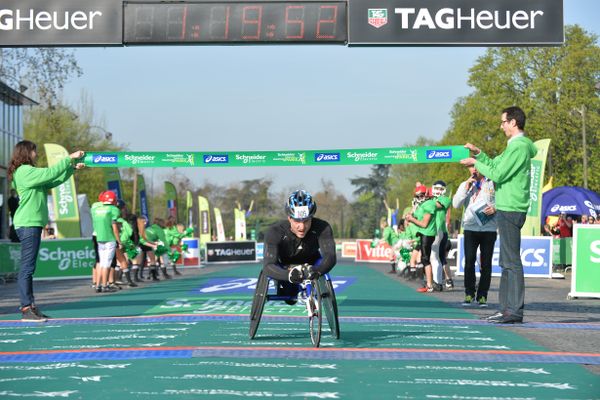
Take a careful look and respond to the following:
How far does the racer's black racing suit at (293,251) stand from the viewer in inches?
352

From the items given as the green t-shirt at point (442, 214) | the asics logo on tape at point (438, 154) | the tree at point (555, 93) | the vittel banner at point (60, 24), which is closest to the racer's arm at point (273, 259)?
the vittel banner at point (60, 24)

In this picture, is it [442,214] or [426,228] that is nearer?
[426,228]

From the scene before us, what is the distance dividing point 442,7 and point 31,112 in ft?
200

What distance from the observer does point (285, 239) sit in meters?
9.19

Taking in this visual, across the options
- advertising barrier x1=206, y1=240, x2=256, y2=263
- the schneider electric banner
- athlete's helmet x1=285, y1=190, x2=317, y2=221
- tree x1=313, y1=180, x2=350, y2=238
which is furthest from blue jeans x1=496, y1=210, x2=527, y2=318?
tree x1=313, y1=180, x2=350, y2=238

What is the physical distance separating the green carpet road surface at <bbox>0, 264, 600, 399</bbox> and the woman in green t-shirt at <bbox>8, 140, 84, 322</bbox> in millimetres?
348

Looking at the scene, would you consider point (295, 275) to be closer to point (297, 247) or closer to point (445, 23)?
point (297, 247)

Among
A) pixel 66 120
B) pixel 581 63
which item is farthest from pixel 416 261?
pixel 66 120

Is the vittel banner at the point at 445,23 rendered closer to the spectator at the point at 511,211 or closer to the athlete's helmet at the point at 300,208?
the spectator at the point at 511,211

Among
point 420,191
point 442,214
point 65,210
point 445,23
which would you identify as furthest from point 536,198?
point 445,23

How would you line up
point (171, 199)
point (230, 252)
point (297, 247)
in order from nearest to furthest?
point (297, 247) < point (230, 252) < point (171, 199)

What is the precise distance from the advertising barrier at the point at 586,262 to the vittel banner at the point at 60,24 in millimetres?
8030

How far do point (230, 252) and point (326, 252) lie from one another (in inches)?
1427

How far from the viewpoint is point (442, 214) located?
695 inches
